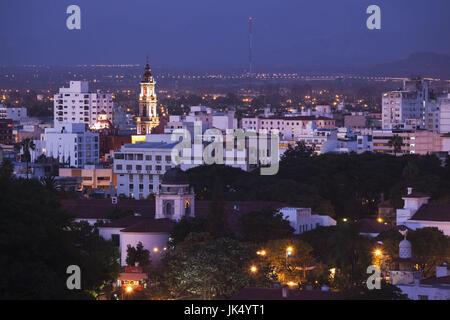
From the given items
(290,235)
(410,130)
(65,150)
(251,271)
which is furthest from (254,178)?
(410,130)

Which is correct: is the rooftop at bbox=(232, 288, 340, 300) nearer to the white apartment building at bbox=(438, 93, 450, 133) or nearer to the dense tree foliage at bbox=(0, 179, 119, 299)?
the dense tree foliage at bbox=(0, 179, 119, 299)

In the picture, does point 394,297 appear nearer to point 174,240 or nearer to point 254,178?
point 174,240

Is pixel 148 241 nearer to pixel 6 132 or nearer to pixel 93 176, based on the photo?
pixel 93 176

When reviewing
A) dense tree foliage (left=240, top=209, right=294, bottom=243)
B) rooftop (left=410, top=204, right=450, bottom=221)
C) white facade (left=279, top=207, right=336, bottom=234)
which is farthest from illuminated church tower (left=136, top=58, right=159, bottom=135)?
dense tree foliage (left=240, top=209, right=294, bottom=243)

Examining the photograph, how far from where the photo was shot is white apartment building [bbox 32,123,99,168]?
84.2 m

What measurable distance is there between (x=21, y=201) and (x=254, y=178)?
26.3 meters

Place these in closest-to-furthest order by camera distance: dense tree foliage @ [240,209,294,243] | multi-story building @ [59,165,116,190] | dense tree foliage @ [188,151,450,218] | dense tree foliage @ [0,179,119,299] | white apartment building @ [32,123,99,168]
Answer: dense tree foliage @ [0,179,119,299] < dense tree foliage @ [240,209,294,243] < dense tree foliage @ [188,151,450,218] < multi-story building @ [59,165,116,190] < white apartment building @ [32,123,99,168]

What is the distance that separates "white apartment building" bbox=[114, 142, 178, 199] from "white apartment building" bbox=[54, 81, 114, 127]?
46.8m

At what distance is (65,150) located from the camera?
84.6 metres

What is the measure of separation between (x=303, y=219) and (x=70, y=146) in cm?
4506

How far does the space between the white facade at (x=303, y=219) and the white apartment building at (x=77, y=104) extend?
77.3 metres

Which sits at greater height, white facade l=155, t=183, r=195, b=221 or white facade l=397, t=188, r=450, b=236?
white facade l=155, t=183, r=195, b=221

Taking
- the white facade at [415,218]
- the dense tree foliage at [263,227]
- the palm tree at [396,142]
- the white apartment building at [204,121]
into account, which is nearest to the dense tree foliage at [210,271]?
the dense tree foliage at [263,227]

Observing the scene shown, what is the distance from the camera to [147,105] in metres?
103
